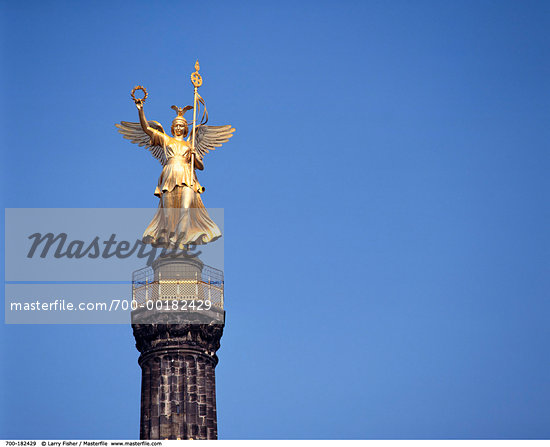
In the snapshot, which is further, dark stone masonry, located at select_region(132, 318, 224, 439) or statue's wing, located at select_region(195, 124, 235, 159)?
statue's wing, located at select_region(195, 124, 235, 159)

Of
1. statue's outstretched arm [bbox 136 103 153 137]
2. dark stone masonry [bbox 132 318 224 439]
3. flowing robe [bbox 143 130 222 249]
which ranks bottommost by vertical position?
dark stone masonry [bbox 132 318 224 439]

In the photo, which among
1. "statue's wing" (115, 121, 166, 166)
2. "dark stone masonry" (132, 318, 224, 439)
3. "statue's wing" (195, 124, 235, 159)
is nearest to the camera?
"dark stone masonry" (132, 318, 224, 439)

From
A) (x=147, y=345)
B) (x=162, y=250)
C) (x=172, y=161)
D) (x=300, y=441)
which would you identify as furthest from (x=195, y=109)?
(x=300, y=441)

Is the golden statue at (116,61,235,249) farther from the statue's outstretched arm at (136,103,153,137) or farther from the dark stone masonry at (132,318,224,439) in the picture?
the dark stone masonry at (132,318,224,439)

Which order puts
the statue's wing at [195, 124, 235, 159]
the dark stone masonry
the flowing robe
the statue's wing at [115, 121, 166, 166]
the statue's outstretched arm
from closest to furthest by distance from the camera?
1. the dark stone masonry
2. the flowing robe
3. the statue's outstretched arm
4. the statue's wing at [115, 121, 166, 166]
5. the statue's wing at [195, 124, 235, 159]

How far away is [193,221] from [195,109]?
650 cm

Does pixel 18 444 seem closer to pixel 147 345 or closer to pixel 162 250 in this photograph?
pixel 147 345

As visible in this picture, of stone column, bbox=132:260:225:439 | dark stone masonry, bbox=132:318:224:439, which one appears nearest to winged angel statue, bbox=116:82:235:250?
stone column, bbox=132:260:225:439

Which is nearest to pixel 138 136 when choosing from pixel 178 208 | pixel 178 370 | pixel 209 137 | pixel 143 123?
pixel 143 123

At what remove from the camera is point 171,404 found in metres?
50.0

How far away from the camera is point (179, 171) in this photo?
55812mm

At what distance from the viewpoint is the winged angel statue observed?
5466cm

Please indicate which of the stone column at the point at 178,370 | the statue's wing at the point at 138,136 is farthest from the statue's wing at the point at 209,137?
the stone column at the point at 178,370

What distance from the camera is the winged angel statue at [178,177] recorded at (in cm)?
5466
